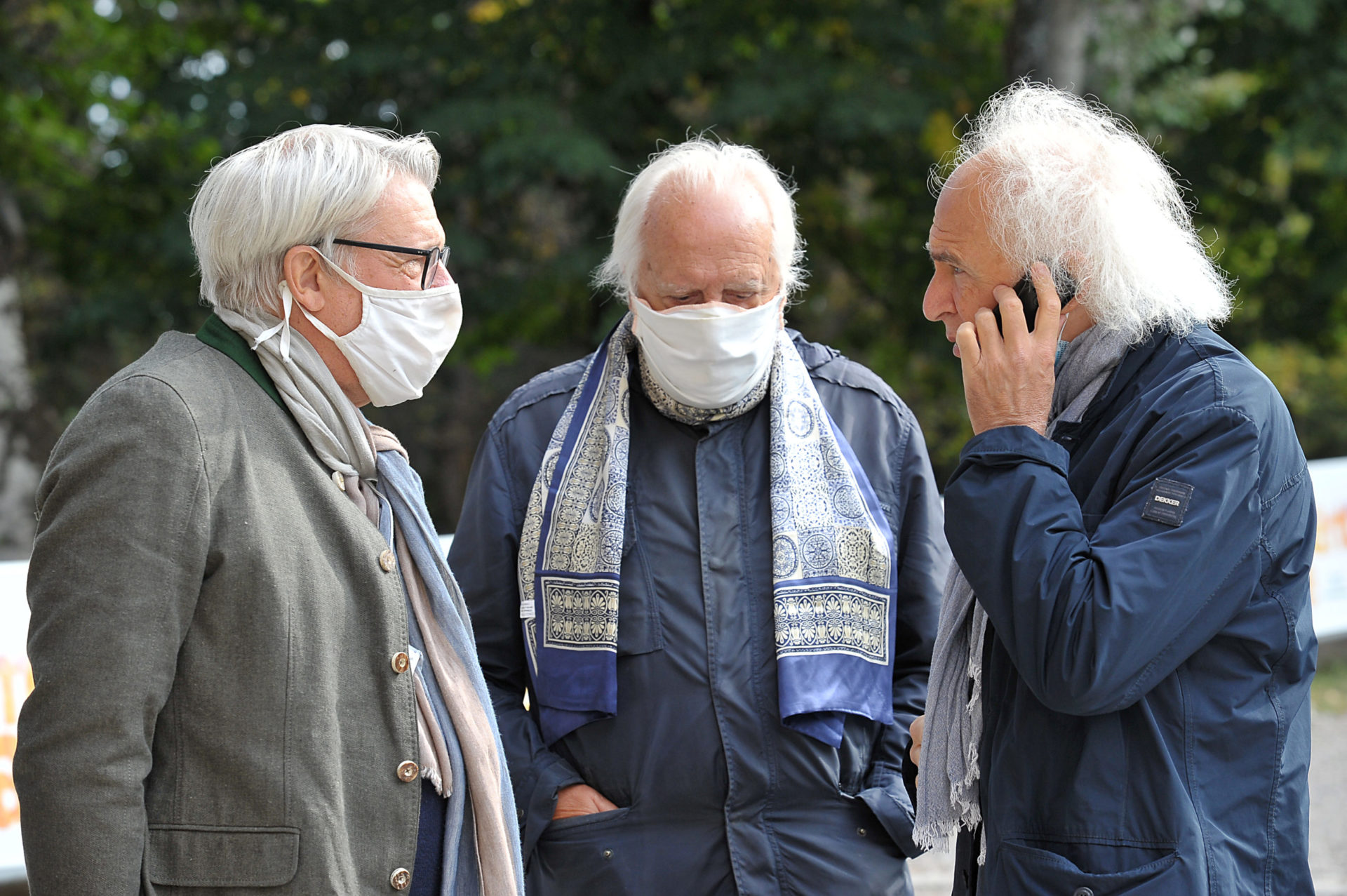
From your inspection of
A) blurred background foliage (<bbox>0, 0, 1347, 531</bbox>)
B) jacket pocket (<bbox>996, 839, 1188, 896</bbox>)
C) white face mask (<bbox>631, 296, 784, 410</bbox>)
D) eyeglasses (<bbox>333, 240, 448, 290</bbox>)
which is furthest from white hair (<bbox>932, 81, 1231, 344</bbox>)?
blurred background foliage (<bbox>0, 0, 1347, 531</bbox>)

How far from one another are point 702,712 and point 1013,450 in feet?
3.26

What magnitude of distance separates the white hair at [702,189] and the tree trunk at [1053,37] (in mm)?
6452

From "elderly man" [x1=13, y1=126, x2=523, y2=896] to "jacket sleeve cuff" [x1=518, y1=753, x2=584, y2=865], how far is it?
310mm

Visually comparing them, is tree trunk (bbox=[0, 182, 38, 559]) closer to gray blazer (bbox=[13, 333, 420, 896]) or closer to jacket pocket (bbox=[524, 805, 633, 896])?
jacket pocket (bbox=[524, 805, 633, 896])

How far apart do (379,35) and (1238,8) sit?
6.38m

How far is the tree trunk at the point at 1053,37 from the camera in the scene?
28.7 ft

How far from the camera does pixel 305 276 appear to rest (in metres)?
2.13

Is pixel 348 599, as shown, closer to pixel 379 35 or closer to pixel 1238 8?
pixel 379 35

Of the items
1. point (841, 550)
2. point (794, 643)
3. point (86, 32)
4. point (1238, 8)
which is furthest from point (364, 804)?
point (86, 32)

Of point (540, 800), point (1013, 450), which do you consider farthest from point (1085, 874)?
point (540, 800)

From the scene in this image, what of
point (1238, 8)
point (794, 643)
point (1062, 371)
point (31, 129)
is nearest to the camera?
point (1062, 371)

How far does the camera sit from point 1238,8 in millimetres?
8961

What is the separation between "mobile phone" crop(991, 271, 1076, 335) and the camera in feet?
6.89

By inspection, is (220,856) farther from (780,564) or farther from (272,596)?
(780,564)
